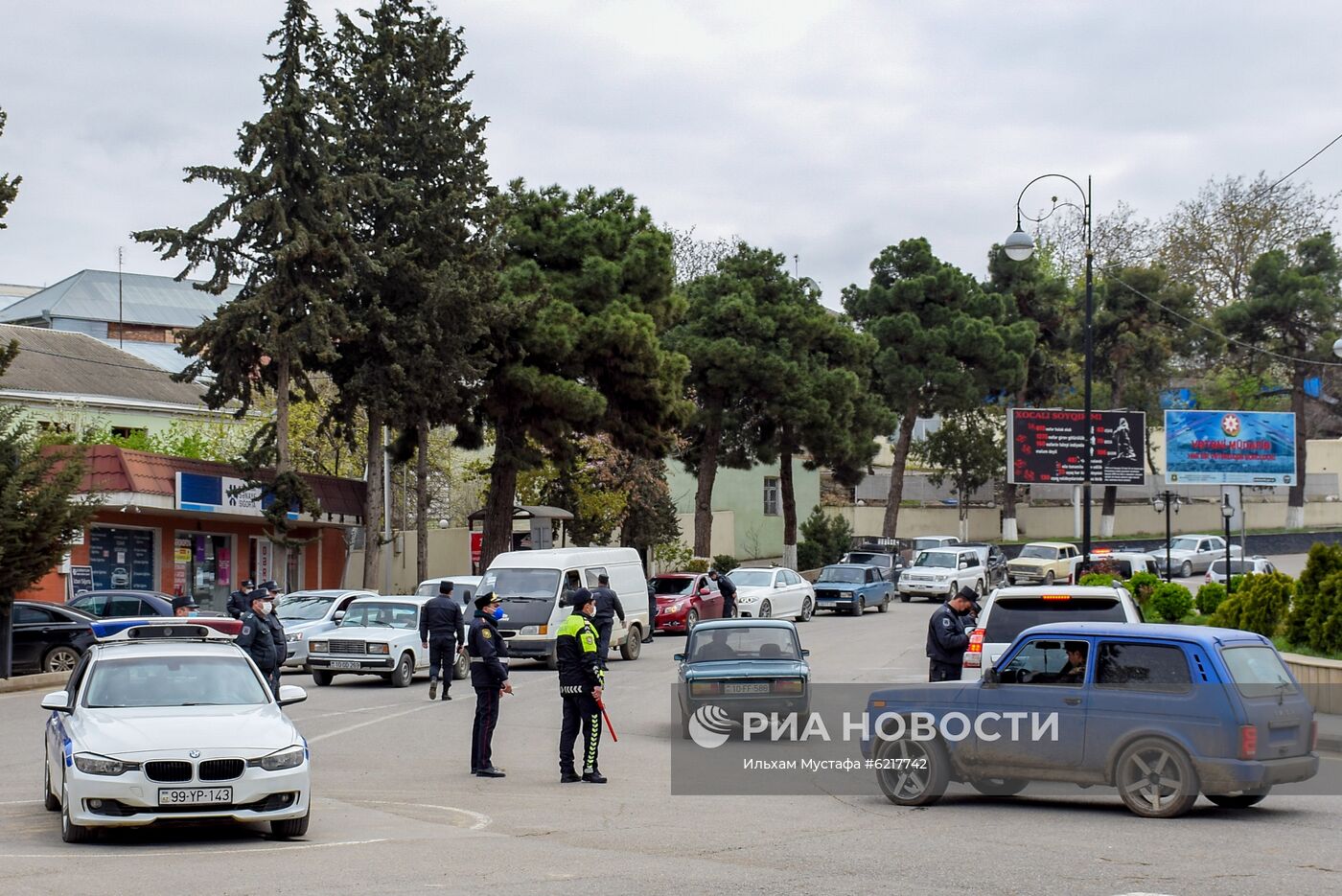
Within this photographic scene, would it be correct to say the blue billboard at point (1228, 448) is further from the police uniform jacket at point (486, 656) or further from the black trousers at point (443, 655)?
the police uniform jacket at point (486, 656)

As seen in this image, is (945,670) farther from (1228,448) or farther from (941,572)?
(1228,448)

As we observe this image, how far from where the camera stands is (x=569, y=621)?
46.7ft

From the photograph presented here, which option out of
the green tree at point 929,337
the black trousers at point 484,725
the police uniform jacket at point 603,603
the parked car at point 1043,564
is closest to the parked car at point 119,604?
the police uniform jacket at point 603,603

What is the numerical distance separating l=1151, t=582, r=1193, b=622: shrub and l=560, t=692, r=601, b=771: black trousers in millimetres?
19990

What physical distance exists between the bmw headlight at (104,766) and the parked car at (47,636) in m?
16.6

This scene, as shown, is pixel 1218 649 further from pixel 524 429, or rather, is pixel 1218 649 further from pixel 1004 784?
pixel 524 429

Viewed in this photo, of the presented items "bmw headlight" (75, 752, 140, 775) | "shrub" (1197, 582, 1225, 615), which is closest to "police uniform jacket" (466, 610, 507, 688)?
"bmw headlight" (75, 752, 140, 775)

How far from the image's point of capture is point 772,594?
39781 mm

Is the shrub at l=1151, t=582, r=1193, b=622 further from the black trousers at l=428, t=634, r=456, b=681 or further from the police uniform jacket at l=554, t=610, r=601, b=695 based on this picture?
the police uniform jacket at l=554, t=610, r=601, b=695

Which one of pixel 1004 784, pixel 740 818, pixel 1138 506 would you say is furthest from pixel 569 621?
pixel 1138 506

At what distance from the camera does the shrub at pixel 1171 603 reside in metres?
30.7

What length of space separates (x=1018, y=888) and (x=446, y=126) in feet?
115

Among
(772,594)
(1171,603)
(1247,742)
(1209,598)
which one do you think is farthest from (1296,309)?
(1247,742)

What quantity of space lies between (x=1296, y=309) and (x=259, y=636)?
64726 mm
